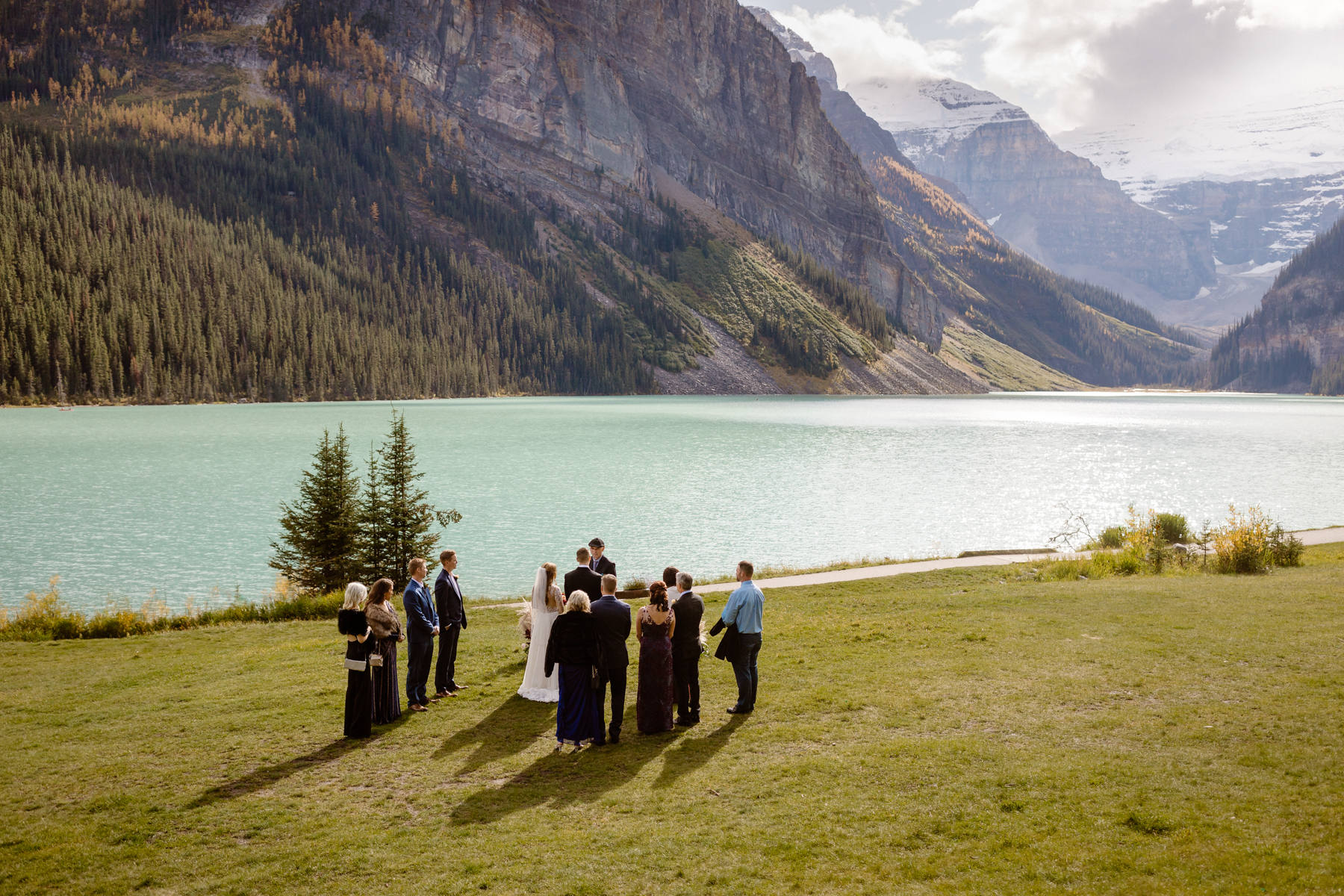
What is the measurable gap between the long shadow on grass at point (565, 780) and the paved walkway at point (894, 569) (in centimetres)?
1101

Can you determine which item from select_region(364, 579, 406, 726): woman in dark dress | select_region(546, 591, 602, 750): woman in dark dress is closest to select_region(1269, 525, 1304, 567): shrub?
select_region(546, 591, 602, 750): woman in dark dress

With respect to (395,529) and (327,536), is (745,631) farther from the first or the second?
(327,536)

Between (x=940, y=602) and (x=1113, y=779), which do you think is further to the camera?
(x=940, y=602)

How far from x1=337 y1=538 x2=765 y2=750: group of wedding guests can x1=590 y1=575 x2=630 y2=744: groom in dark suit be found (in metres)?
0.02

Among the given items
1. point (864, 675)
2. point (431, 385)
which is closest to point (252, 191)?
point (431, 385)

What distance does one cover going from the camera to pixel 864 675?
50.6ft

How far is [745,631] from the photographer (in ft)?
45.6

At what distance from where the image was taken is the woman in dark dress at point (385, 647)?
44.4 feet

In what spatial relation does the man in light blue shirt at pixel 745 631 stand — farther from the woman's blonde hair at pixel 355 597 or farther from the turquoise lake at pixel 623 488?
the turquoise lake at pixel 623 488

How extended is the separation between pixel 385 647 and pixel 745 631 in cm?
599

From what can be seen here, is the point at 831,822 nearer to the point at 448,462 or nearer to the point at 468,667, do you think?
the point at 468,667

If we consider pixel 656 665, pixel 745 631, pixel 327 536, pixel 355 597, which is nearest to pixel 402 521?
pixel 327 536

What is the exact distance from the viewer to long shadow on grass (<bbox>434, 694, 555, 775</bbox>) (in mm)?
12484

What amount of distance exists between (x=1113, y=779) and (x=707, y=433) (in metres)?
87.4
